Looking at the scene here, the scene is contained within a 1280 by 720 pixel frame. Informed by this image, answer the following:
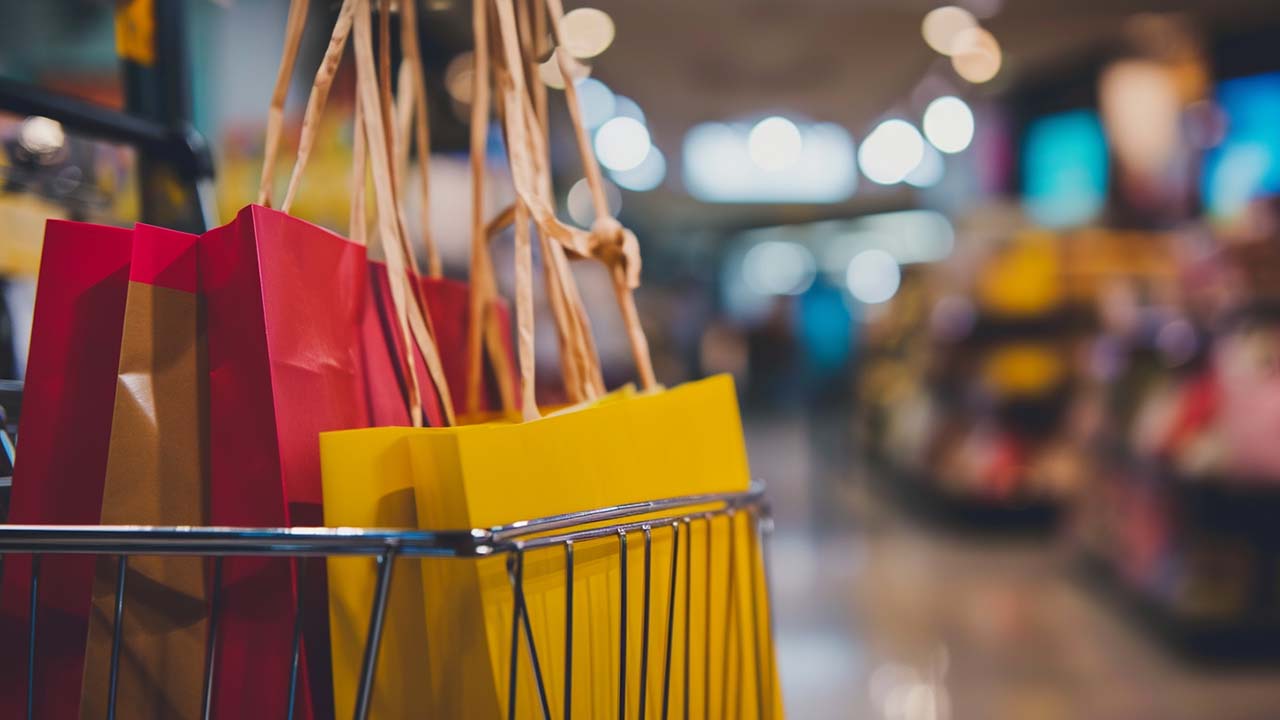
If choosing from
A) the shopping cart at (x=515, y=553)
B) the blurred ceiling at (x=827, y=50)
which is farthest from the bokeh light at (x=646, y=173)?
the shopping cart at (x=515, y=553)

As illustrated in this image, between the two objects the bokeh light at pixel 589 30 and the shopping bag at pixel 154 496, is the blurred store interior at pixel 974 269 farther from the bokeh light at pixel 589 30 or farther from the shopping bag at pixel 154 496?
the shopping bag at pixel 154 496

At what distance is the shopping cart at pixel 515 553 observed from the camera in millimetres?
507

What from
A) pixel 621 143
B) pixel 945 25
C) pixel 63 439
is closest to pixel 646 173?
pixel 621 143

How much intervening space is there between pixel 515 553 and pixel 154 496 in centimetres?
27

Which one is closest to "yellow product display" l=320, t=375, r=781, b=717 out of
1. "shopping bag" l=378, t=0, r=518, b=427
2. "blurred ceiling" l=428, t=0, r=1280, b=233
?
"shopping bag" l=378, t=0, r=518, b=427

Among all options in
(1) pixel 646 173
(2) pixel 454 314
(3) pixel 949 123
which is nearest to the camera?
(2) pixel 454 314

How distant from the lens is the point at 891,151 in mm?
8828

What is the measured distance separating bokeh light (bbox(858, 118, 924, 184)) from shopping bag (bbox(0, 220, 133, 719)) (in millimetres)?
8358

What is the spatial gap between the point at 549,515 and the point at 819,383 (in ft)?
40.9

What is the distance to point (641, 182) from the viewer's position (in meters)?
10.5

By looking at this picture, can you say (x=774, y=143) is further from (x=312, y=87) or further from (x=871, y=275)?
(x=871, y=275)

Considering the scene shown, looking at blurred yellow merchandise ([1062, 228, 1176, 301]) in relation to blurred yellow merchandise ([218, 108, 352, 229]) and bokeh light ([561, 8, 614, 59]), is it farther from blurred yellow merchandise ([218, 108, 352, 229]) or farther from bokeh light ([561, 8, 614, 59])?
blurred yellow merchandise ([218, 108, 352, 229])

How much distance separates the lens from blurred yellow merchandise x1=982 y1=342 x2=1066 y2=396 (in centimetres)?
482

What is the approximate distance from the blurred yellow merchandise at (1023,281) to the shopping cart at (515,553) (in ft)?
14.9
